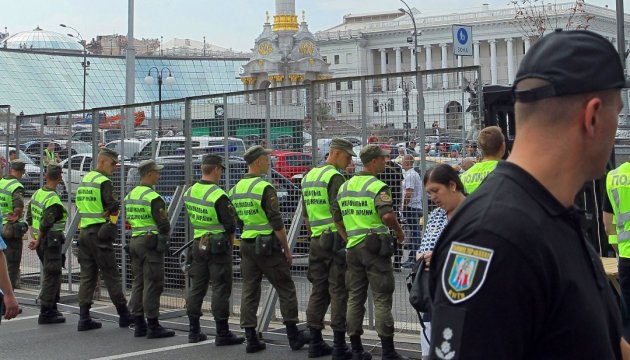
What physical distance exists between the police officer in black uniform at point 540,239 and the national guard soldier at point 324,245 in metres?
6.75

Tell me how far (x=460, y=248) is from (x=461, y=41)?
14758 mm

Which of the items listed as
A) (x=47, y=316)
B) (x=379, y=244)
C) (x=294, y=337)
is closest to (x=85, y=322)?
(x=47, y=316)

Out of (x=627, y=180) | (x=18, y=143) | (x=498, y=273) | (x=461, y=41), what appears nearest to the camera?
(x=498, y=273)

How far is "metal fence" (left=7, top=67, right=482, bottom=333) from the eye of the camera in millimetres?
9023

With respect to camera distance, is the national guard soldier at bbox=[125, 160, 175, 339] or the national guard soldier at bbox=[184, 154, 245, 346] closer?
the national guard soldier at bbox=[184, 154, 245, 346]

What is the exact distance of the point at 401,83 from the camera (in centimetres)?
922

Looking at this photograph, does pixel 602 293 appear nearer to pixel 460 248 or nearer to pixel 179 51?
pixel 460 248

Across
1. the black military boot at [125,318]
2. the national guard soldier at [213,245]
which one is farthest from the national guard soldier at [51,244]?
the national guard soldier at [213,245]

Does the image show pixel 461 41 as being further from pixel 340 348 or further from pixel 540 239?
pixel 540 239

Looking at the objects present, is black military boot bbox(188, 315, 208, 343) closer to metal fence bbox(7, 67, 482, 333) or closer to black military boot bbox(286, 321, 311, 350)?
metal fence bbox(7, 67, 482, 333)

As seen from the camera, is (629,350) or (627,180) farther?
(627,180)

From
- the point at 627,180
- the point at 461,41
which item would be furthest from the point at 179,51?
the point at 627,180

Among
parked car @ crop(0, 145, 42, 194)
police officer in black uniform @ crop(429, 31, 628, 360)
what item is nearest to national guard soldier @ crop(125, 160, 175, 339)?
parked car @ crop(0, 145, 42, 194)

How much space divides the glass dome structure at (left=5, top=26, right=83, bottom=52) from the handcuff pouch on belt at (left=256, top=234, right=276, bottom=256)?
118459 millimetres
